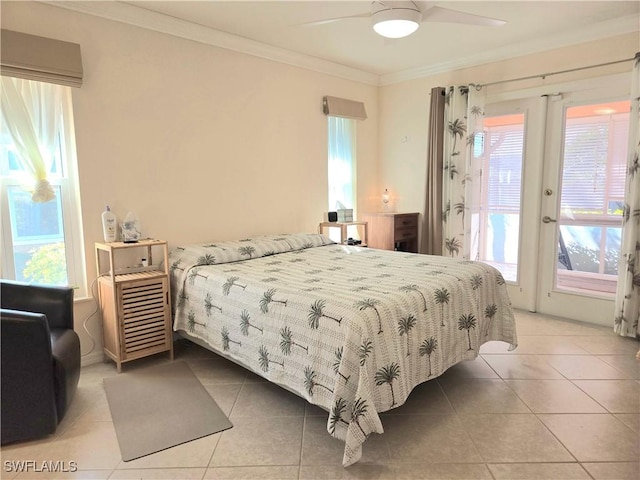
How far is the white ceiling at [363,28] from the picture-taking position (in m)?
2.97

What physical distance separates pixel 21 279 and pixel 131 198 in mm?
894

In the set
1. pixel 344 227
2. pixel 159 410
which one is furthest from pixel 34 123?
pixel 344 227

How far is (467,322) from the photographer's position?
2.50 m

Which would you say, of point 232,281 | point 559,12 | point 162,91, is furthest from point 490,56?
point 232,281

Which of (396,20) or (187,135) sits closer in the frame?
(396,20)

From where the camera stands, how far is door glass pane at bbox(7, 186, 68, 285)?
2656 mm

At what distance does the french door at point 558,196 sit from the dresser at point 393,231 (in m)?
0.75

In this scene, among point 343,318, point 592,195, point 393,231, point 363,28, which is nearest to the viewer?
point 343,318

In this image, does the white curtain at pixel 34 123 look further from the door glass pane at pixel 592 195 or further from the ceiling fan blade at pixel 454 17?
the door glass pane at pixel 592 195

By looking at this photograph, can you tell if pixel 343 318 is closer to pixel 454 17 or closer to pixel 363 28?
pixel 454 17

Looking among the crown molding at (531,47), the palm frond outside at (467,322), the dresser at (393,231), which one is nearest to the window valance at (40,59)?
the palm frond outside at (467,322)

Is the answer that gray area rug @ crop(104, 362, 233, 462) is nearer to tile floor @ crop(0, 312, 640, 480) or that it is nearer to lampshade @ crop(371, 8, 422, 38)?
tile floor @ crop(0, 312, 640, 480)

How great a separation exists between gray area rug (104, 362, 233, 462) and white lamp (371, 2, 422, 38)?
8.21 ft

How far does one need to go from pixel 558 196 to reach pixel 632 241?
2.39ft
